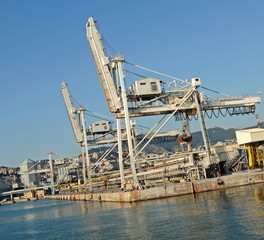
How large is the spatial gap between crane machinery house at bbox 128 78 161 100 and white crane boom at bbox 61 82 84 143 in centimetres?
3474

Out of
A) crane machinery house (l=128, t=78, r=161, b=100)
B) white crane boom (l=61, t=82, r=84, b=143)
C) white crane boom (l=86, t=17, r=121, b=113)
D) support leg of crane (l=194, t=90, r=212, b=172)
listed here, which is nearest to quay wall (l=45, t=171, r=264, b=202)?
support leg of crane (l=194, t=90, r=212, b=172)

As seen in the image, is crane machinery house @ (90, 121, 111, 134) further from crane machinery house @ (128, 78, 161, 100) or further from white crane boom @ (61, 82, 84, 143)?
crane machinery house @ (128, 78, 161, 100)

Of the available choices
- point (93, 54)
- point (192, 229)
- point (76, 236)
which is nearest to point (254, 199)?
point (192, 229)

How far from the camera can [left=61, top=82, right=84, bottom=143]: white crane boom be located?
76.6m

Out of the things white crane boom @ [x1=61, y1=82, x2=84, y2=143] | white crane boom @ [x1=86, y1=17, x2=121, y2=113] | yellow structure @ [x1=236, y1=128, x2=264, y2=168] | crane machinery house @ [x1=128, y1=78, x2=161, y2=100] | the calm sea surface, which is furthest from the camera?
white crane boom @ [x1=61, y1=82, x2=84, y2=143]

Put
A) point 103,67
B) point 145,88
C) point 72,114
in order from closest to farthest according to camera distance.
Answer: point 145,88
point 103,67
point 72,114

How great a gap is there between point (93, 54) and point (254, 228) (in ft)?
114

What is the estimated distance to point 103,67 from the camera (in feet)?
149

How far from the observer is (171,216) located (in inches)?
1019

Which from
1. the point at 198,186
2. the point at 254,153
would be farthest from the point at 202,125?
the point at 198,186

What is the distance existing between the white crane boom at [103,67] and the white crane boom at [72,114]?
103ft

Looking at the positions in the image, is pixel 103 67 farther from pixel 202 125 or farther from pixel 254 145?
pixel 254 145

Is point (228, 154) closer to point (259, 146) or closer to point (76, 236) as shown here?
point (259, 146)

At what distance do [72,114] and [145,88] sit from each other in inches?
1497
